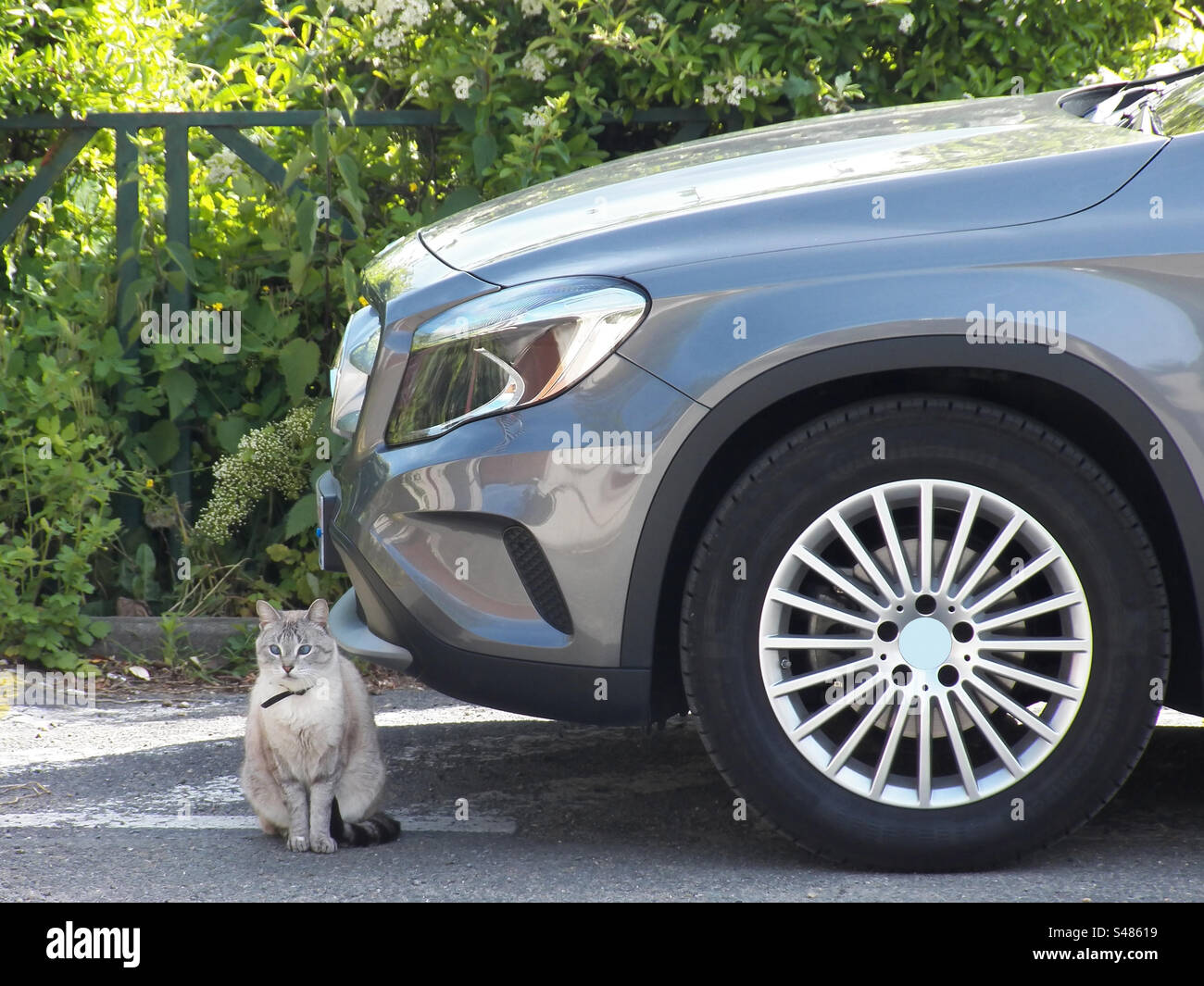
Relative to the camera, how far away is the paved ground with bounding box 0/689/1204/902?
288 cm

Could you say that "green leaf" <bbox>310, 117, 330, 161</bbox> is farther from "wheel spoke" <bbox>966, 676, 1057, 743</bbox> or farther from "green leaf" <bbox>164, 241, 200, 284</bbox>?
"wheel spoke" <bbox>966, 676, 1057, 743</bbox>

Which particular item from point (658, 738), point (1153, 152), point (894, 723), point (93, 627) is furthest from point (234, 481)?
point (1153, 152)

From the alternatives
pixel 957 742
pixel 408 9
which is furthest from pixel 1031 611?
pixel 408 9

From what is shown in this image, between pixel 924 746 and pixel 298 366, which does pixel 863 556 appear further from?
pixel 298 366

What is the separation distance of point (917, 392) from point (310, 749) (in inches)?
60.2

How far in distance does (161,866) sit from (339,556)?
77 centimetres

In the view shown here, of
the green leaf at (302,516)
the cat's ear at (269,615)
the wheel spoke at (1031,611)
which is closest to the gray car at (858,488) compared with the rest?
the wheel spoke at (1031,611)

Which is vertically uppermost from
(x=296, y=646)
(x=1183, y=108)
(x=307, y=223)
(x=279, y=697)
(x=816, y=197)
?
(x=307, y=223)

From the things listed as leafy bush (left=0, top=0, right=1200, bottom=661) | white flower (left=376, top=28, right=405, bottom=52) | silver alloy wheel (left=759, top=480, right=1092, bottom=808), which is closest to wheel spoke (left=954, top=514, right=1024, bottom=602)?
silver alloy wheel (left=759, top=480, right=1092, bottom=808)

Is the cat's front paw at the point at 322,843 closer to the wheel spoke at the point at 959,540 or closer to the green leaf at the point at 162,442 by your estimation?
the wheel spoke at the point at 959,540

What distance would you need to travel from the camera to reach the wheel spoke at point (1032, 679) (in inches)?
110

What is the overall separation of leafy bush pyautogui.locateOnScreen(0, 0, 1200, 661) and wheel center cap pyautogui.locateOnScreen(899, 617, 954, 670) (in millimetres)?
2730

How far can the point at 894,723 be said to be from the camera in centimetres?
280

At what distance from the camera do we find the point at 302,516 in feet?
16.4
